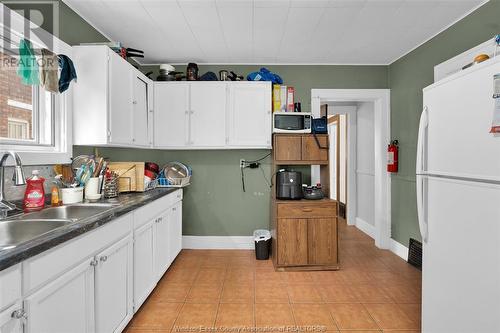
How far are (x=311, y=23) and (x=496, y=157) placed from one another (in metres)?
2.05

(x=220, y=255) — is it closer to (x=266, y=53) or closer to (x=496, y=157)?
(x=266, y=53)

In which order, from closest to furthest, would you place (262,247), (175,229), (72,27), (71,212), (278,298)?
(71,212) < (72,27) < (278,298) < (175,229) < (262,247)

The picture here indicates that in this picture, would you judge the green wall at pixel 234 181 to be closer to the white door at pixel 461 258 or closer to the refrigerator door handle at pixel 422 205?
the refrigerator door handle at pixel 422 205

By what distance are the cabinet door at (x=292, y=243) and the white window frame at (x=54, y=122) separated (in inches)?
86.6

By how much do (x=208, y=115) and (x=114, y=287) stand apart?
2.26 meters

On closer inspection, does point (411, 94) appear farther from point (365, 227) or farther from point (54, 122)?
point (54, 122)

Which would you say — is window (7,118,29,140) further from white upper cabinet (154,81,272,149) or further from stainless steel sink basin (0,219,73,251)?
white upper cabinet (154,81,272,149)

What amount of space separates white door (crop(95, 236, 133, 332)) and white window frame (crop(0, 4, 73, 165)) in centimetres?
88

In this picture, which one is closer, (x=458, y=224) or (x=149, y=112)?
(x=458, y=224)

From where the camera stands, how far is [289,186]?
10.6 ft

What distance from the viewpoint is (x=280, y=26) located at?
275 centimetres

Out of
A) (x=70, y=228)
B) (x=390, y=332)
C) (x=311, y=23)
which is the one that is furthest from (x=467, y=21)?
(x=70, y=228)

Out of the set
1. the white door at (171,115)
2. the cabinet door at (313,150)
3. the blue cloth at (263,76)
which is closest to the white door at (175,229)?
the white door at (171,115)

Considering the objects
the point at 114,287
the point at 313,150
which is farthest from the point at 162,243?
the point at 313,150
